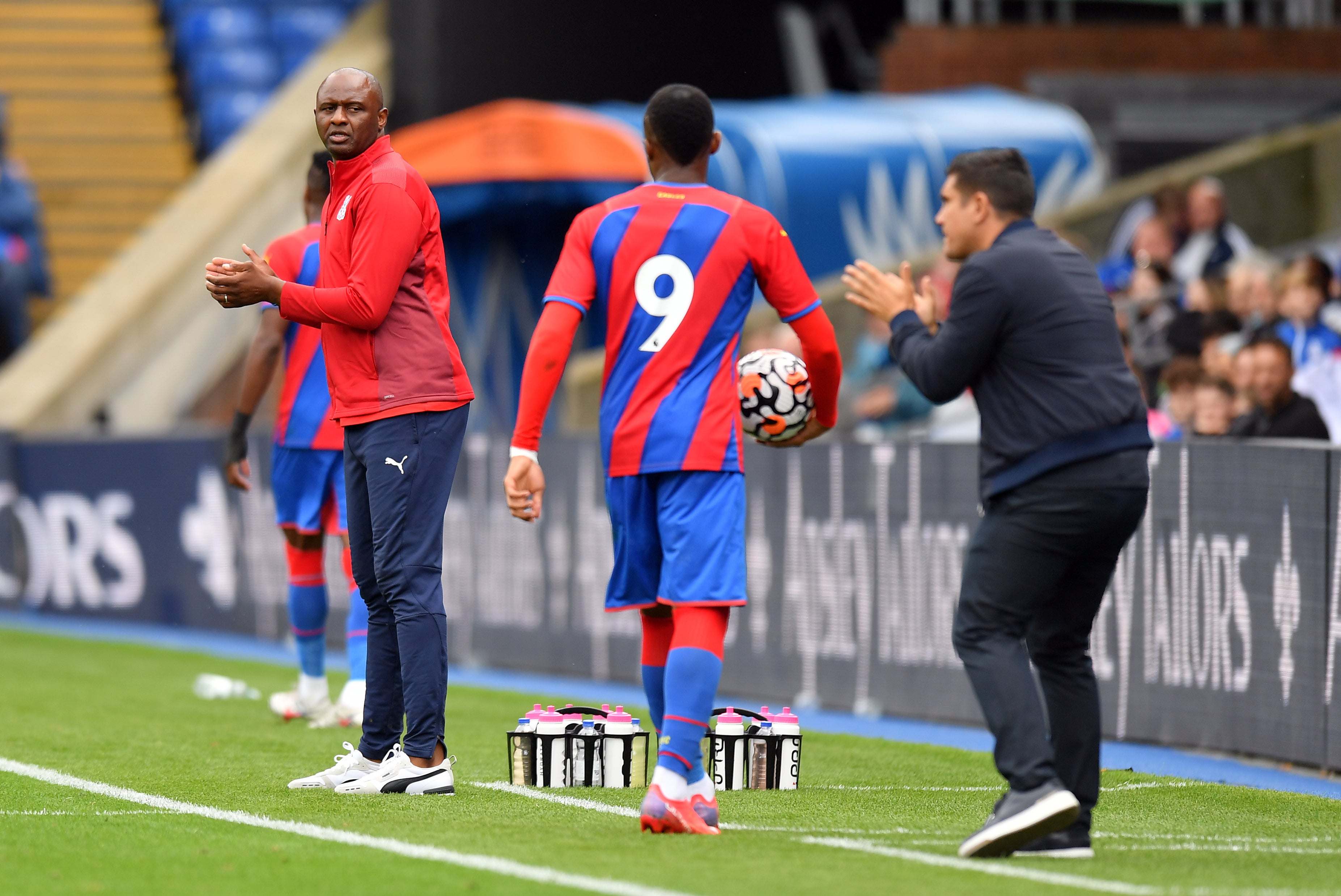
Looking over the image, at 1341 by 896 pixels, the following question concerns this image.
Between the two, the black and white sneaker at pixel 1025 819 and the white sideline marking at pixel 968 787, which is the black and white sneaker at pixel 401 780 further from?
the black and white sneaker at pixel 1025 819

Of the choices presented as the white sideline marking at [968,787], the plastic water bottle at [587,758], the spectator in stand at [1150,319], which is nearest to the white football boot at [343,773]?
the plastic water bottle at [587,758]

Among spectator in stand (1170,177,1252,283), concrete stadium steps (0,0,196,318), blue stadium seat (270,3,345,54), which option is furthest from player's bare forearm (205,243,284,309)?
blue stadium seat (270,3,345,54)

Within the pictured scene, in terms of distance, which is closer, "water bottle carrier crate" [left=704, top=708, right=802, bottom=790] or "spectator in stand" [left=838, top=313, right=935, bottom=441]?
"water bottle carrier crate" [left=704, top=708, right=802, bottom=790]

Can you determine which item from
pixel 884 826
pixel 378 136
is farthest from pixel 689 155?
pixel 884 826

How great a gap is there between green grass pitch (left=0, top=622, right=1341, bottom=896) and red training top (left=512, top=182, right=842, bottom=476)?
121 cm

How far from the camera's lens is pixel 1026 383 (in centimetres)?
605

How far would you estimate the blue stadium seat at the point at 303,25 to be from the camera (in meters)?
26.4

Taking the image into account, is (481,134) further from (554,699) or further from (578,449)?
(554,699)

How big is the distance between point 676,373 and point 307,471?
3.62 metres

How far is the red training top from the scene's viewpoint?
655 cm

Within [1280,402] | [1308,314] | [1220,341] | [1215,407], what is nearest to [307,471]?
[1215,407]

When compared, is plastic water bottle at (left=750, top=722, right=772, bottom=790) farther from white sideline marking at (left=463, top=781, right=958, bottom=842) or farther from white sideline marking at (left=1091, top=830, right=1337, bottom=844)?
white sideline marking at (left=1091, top=830, right=1337, bottom=844)

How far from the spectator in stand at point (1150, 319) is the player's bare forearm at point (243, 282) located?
6836 mm

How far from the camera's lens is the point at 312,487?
9.75 m
